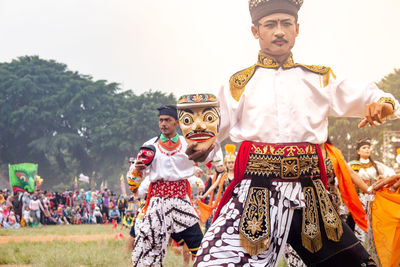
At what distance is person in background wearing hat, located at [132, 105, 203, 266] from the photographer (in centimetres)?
566

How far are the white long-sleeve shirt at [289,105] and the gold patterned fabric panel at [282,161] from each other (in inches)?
2.7

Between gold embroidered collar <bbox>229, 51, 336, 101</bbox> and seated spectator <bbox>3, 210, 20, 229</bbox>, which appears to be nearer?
gold embroidered collar <bbox>229, 51, 336, 101</bbox>

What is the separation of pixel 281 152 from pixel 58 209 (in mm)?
22861

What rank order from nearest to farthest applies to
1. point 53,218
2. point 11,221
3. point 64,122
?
point 11,221, point 53,218, point 64,122

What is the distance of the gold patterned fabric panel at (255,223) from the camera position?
9.57 feet

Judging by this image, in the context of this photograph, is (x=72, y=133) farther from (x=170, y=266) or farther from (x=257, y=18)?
(x=257, y=18)

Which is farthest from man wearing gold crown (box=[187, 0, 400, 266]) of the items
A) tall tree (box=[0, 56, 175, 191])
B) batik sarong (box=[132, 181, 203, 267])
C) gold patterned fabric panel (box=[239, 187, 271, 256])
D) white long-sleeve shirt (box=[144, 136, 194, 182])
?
tall tree (box=[0, 56, 175, 191])

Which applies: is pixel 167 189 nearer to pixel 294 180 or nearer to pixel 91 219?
pixel 294 180

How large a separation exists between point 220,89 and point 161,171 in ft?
8.59

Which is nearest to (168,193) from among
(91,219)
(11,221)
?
(11,221)

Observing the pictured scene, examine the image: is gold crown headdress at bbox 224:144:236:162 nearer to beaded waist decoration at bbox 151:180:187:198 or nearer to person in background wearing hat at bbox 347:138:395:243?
person in background wearing hat at bbox 347:138:395:243

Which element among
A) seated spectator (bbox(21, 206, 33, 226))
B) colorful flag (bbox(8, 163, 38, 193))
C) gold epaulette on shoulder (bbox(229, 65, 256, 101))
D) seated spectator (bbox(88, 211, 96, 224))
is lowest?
seated spectator (bbox(88, 211, 96, 224))

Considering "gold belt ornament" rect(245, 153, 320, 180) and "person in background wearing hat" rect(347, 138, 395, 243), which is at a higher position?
"gold belt ornament" rect(245, 153, 320, 180)

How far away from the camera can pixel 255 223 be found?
9.73 feet
